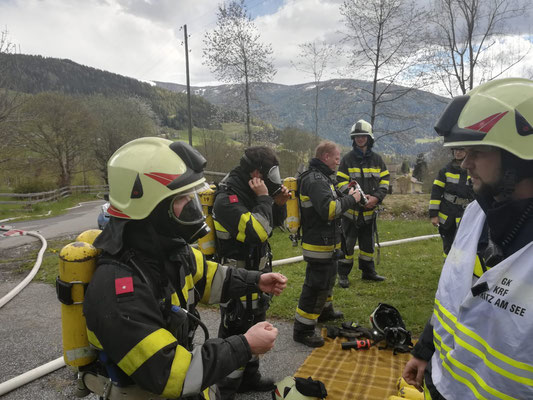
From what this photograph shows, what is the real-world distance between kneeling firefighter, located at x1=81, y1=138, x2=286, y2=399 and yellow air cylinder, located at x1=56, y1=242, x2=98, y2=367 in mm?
72

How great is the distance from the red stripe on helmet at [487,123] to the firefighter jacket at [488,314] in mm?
343

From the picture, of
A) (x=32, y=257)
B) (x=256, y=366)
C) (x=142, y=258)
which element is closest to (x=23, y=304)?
(x=32, y=257)

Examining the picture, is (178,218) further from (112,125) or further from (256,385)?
(112,125)

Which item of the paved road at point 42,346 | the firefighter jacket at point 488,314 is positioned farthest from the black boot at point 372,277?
the firefighter jacket at point 488,314

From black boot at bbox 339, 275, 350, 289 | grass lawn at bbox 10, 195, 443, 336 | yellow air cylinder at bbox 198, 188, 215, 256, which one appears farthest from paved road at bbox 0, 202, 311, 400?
black boot at bbox 339, 275, 350, 289

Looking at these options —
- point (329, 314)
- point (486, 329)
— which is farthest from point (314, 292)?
point (486, 329)

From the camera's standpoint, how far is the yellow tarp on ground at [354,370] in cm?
346

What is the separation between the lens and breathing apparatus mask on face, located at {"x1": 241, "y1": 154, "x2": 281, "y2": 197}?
11.2ft

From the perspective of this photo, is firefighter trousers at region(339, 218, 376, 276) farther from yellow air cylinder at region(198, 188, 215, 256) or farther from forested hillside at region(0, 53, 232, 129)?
forested hillside at region(0, 53, 232, 129)

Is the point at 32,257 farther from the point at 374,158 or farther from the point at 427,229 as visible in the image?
the point at 427,229

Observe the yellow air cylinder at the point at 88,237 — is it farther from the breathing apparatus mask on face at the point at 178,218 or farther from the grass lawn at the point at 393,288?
the grass lawn at the point at 393,288

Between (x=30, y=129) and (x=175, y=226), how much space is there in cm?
3344

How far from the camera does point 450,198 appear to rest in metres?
5.41

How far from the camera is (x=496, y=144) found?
4.74 feet
